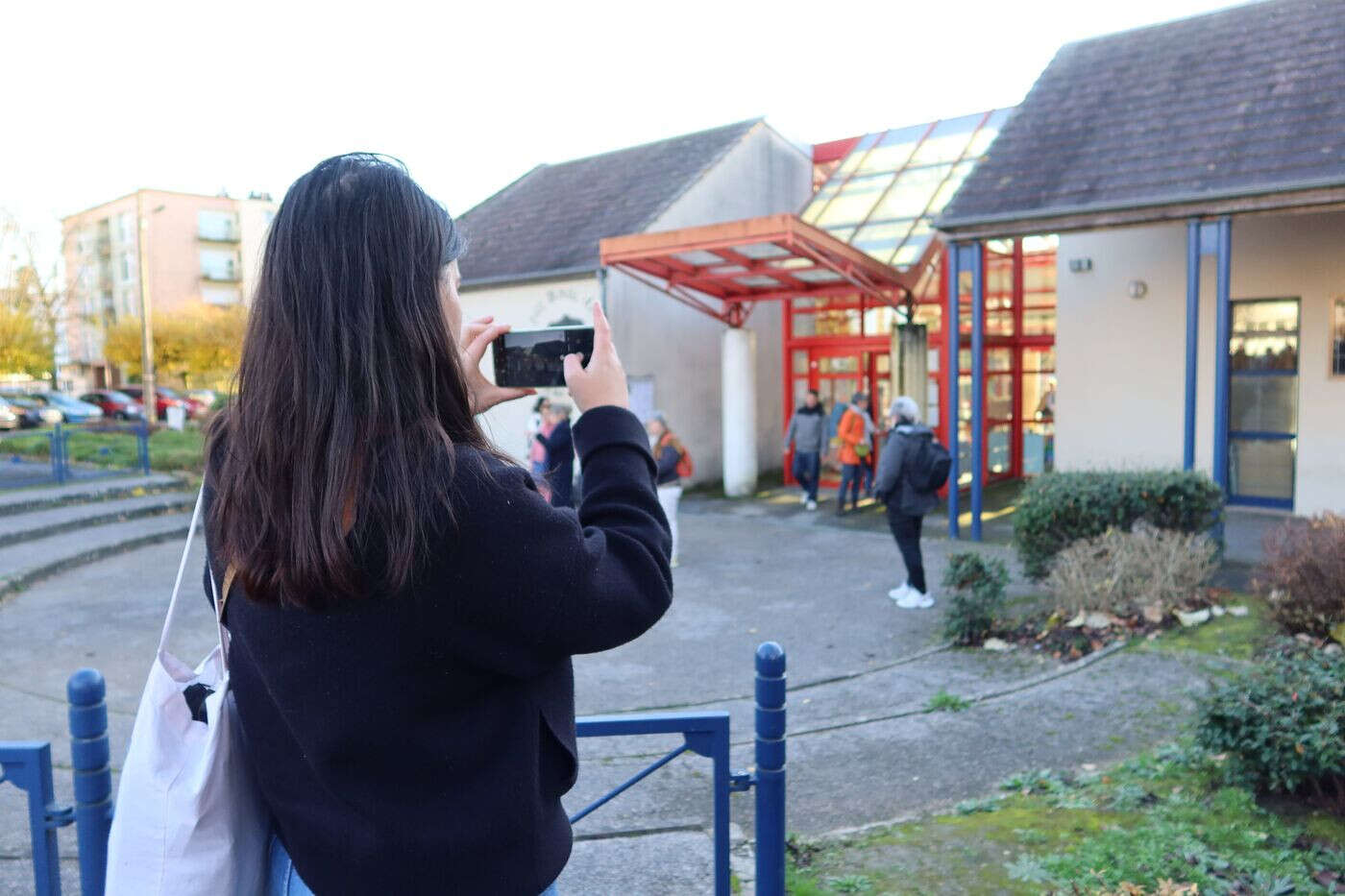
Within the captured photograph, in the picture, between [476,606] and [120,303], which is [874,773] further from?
[120,303]

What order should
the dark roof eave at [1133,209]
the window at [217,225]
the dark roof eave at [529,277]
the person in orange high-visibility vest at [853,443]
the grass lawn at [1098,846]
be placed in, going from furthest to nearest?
the window at [217,225] < the dark roof eave at [529,277] < the person in orange high-visibility vest at [853,443] < the dark roof eave at [1133,209] < the grass lawn at [1098,846]

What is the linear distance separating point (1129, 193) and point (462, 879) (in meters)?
10.3

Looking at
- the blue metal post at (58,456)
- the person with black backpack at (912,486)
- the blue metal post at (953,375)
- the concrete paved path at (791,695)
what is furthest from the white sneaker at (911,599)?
the blue metal post at (58,456)

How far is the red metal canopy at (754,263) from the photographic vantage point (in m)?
12.4

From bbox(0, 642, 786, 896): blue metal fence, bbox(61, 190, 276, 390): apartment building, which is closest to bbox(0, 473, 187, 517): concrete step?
bbox(0, 642, 786, 896): blue metal fence

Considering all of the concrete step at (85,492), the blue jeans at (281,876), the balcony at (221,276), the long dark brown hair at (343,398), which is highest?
the balcony at (221,276)

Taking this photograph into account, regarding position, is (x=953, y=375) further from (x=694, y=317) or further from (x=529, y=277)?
(x=529, y=277)

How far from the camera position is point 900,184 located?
1590 centimetres

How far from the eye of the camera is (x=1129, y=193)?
9984 mm

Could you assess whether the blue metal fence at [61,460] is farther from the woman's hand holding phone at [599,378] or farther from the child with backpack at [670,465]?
the woman's hand holding phone at [599,378]

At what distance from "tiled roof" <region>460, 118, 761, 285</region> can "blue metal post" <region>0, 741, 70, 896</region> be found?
12.9 meters

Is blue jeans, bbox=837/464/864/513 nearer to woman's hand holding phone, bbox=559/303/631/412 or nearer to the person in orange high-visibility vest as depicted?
the person in orange high-visibility vest

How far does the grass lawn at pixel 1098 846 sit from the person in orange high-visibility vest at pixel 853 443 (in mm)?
9081

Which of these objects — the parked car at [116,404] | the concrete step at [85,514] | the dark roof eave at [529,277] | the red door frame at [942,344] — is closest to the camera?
the concrete step at [85,514]
